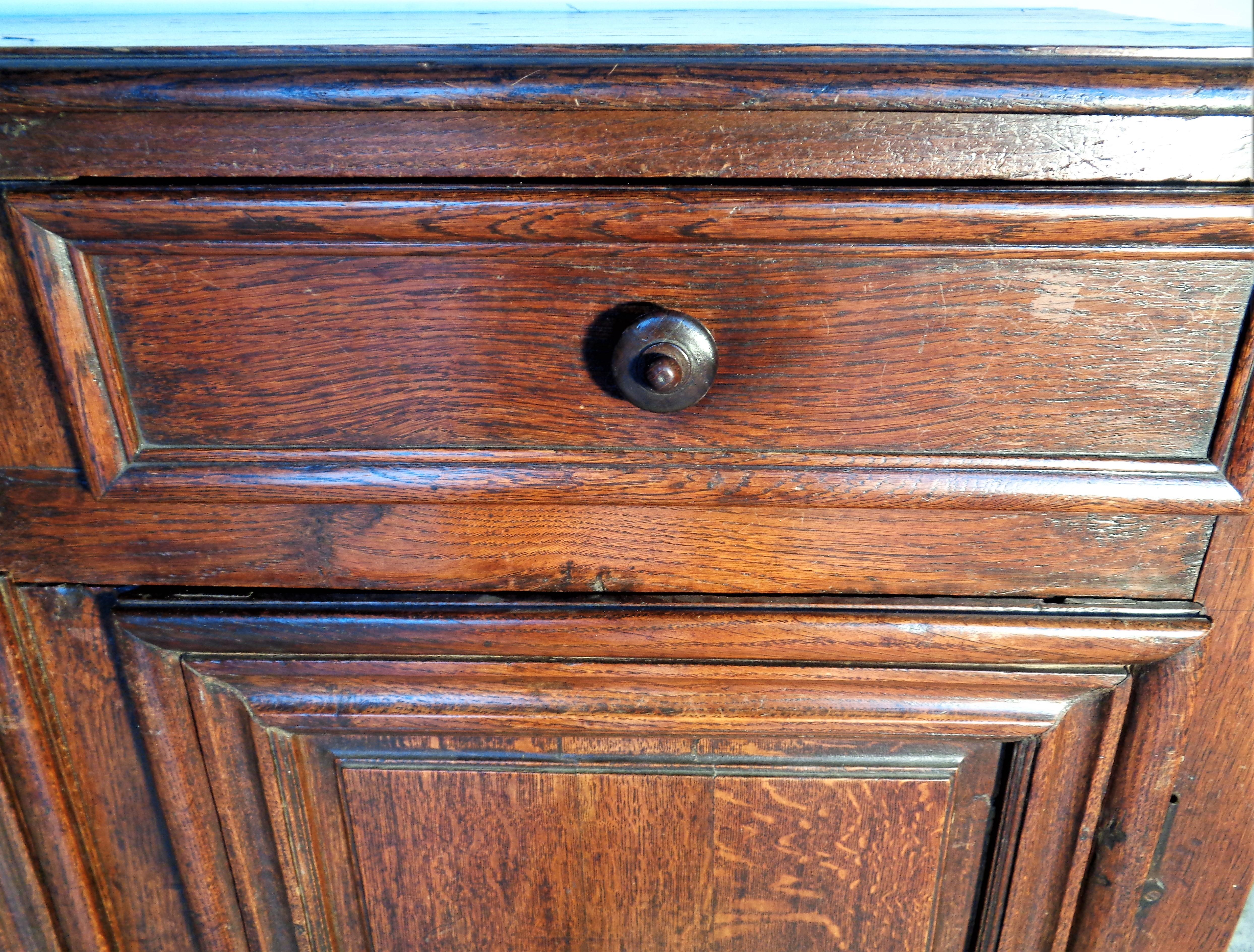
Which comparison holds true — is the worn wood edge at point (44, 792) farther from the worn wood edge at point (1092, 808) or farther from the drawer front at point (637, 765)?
the worn wood edge at point (1092, 808)

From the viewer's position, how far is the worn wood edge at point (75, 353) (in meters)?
0.30

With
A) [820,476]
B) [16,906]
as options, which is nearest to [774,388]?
[820,476]

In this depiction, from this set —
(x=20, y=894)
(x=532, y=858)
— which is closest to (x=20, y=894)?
(x=20, y=894)

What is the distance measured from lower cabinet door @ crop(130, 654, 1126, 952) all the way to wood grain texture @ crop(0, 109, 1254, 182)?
0.62ft

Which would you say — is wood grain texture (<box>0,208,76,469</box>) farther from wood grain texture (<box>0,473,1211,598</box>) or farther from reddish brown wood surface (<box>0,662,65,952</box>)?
reddish brown wood surface (<box>0,662,65,952</box>)

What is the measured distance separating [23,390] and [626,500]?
0.23 m

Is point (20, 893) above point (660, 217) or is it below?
below

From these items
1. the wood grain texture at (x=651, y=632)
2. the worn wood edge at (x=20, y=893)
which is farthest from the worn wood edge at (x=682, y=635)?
the worn wood edge at (x=20, y=893)

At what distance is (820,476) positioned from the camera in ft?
1.06

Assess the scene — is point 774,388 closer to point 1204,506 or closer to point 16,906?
point 1204,506

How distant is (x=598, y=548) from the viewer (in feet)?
1.13

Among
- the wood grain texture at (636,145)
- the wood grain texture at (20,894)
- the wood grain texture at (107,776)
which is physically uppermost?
the wood grain texture at (636,145)

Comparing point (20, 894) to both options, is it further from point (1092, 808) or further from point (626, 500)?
point (1092, 808)

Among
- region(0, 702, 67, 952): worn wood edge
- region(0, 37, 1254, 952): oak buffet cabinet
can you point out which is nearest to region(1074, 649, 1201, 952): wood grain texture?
region(0, 37, 1254, 952): oak buffet cabinet
